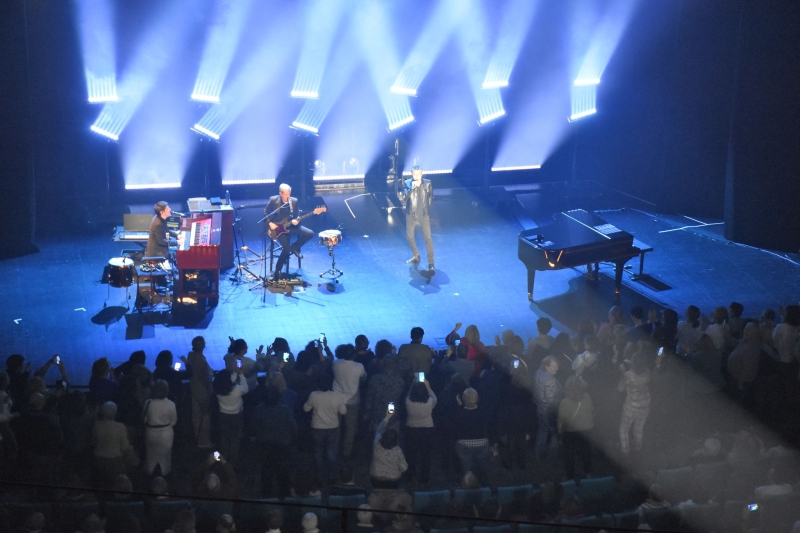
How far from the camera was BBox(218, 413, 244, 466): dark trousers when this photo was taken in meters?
8.70

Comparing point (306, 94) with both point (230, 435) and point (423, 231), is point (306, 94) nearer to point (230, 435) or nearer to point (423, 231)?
point (423, 231)

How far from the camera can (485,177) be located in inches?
736

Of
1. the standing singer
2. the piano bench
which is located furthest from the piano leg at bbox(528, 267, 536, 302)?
the standing singer

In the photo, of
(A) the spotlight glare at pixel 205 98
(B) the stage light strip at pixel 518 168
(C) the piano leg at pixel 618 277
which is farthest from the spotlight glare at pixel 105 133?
(C) the piano leg at pixel 618 277

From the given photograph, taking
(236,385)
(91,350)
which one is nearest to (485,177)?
(91,350)

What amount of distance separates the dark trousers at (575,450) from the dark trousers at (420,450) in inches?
49.2

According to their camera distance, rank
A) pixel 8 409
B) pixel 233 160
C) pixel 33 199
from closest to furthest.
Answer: pixel 8 409
pixel 33 199
pixel 233 160

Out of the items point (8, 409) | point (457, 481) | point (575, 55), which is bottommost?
point (457, 481)

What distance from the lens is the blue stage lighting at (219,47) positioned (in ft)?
53.1

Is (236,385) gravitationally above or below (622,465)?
above

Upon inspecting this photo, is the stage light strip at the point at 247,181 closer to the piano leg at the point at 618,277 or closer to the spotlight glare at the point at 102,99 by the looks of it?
the spotlight glare at the point at 102,99

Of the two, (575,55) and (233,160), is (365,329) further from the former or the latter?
(575,55)

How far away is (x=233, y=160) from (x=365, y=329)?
6349 mm

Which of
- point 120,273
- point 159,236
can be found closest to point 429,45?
point 159,236
